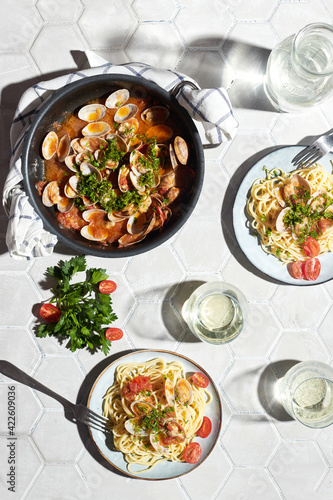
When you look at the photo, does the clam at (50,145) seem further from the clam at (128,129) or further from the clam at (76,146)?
the clam at (128,129)

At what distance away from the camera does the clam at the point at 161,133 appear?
5.31 ft

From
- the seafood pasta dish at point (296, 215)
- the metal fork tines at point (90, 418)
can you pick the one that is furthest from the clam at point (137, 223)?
the metal fork tines at point (90, 418)

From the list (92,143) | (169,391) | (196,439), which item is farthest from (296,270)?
(92,143)

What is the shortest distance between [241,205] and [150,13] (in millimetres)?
868

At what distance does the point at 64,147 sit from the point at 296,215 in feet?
3.00

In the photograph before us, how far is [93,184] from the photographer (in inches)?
63.9

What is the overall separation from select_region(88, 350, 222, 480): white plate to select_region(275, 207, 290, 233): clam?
641 millimetres

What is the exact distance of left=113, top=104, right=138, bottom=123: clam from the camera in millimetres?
1612

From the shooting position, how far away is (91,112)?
1.62 m

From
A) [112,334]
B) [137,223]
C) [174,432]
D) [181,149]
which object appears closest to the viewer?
[181,149]

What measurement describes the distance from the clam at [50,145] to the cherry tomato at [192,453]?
4.14 ft

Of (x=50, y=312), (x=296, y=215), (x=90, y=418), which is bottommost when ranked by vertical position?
(x=90, y=418)

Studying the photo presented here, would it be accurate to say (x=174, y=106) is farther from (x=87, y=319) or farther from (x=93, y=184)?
(x=87, y=319)

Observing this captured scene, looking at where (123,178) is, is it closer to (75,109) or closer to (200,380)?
(75,109)
